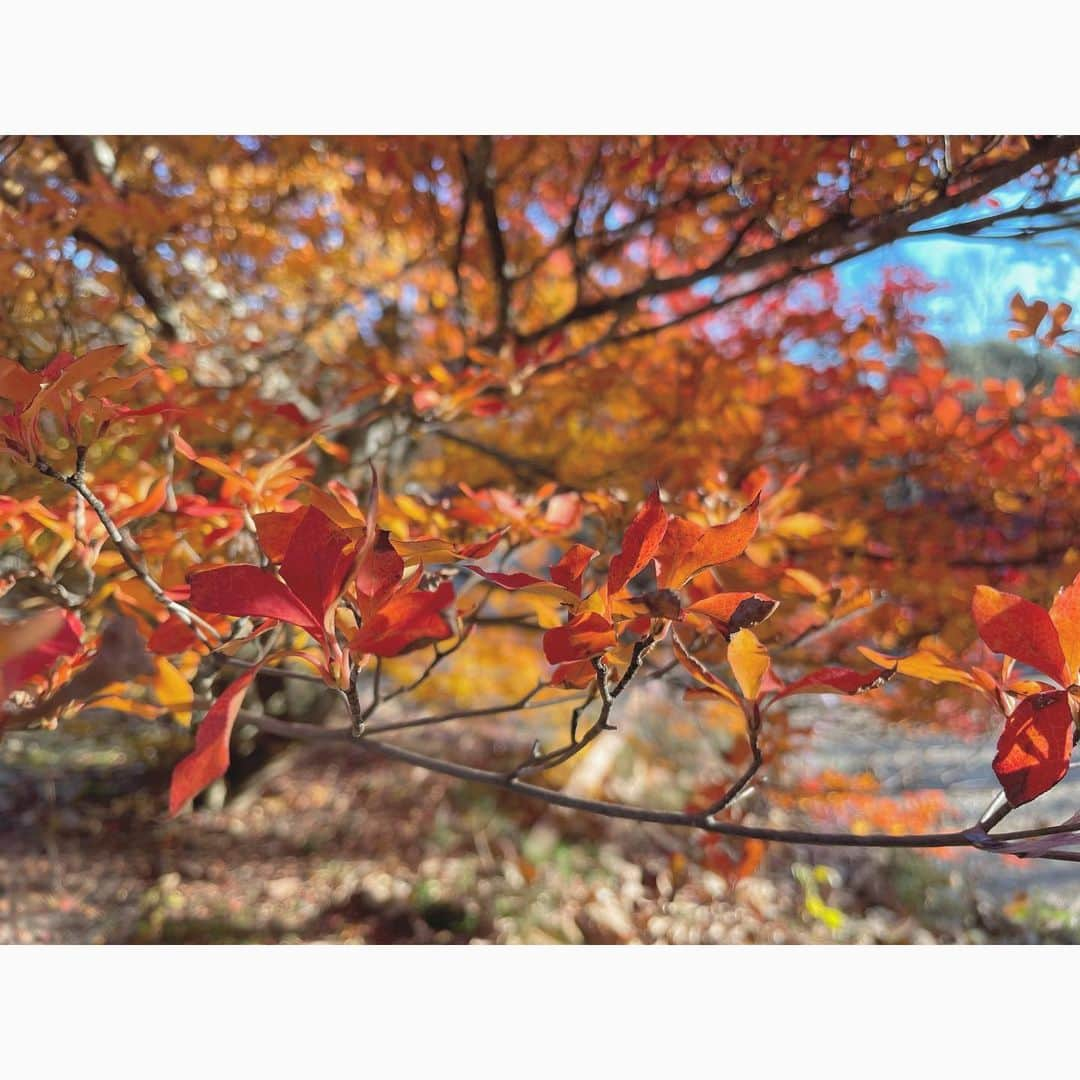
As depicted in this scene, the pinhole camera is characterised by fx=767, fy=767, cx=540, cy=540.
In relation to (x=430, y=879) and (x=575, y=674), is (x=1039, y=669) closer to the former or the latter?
(x=575, y=674)

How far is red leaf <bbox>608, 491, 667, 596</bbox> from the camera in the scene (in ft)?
1.21

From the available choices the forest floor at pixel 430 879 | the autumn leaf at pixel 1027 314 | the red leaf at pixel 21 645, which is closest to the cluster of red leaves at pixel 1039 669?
the red leaf at pixel 21 645

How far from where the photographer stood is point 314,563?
1.18ft

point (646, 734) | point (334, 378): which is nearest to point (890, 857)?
point (646, 734)

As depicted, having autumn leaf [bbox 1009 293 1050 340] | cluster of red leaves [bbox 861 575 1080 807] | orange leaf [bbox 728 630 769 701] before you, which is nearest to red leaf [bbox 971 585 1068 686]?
cluster of red leaves [bbox 861 575 1080 807]

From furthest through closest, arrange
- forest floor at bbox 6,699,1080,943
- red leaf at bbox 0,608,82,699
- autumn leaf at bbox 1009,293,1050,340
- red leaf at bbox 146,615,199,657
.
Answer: forest floor at bbox 6,699,1080,943
autumn leaf at bbox 1009,293,1050,340
red leaf at bbox 146,615,199,657
red leaf at bbox 0,608,82,699

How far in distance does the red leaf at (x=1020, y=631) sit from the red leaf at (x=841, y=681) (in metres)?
0.05

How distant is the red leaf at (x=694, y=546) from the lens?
37cm

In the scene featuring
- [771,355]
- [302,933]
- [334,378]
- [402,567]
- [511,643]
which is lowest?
[302,933]

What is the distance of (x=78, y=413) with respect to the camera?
42 centimetres

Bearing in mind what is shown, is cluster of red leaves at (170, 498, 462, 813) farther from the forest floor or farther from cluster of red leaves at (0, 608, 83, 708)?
the forest floor

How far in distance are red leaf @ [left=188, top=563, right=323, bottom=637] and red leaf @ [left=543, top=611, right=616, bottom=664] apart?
116mm

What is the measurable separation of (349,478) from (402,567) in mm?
1023

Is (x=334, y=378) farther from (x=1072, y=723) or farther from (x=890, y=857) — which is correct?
(x=890, y=857)
